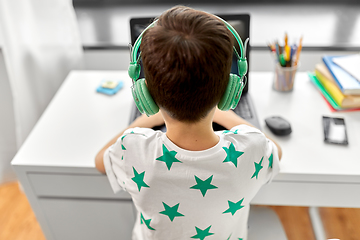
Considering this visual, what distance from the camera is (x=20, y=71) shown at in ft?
4.55

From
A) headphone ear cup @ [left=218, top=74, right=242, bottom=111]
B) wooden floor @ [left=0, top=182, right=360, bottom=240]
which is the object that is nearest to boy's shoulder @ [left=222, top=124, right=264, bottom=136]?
headphone ear cup @ [left=218, top=74, right=242, bottom=111]

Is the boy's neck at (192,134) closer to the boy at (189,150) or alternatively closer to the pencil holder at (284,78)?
the boy at (189,150)

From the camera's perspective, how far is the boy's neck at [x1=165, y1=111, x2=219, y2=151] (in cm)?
64

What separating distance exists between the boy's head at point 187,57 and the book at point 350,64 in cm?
74

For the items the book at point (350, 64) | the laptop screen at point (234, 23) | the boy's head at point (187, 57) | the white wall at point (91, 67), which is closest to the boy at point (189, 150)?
the boy's head at point (187, 57)

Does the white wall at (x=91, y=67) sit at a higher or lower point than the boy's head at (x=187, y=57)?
lower

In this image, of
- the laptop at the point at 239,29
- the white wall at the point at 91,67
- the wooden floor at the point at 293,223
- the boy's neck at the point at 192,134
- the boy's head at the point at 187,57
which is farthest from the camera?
the white wall at the point at 91,67

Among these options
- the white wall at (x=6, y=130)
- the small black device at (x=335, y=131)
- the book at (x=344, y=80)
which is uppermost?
the book at (x=344, y=80)

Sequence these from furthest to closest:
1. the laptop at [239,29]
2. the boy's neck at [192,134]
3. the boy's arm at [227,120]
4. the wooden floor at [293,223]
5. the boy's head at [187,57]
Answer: the wooden floor at [293,223] < the laptop at [239,29] < the boy's arm at [227,120] < the boy's neck at [192,134] < the boy's head at [187,57]

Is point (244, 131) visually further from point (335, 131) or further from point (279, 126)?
point (335, 131)

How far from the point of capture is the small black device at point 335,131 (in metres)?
0.96

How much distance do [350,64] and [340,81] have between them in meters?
0.12

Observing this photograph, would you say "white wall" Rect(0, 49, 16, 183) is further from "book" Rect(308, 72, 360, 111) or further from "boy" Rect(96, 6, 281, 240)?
"book" Rect(308, 72, 360, 111)

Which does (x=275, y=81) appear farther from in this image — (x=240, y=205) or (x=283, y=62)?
(x=240, y=205)
